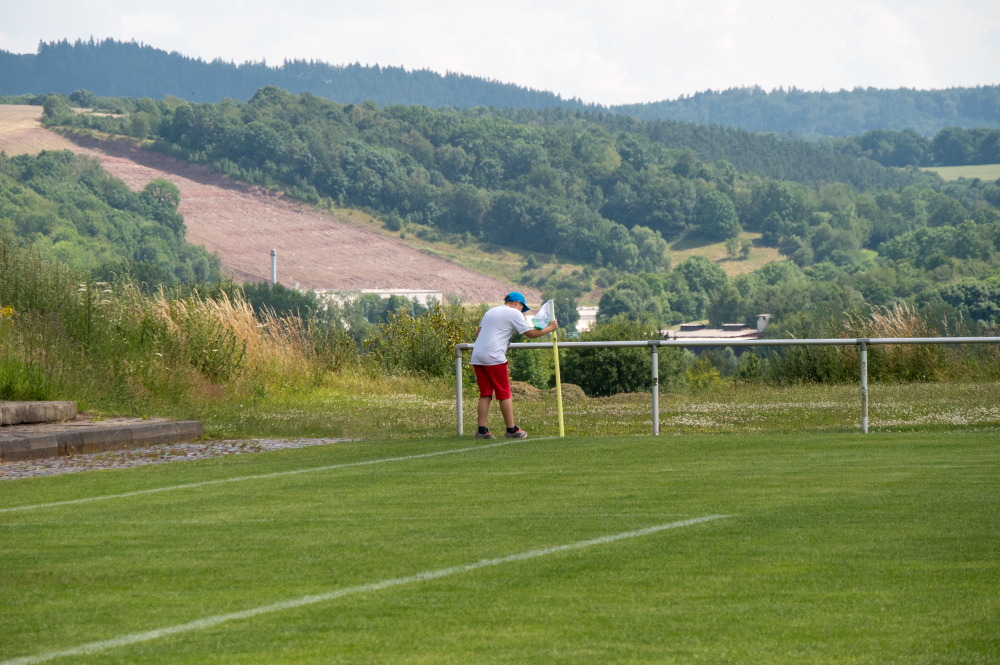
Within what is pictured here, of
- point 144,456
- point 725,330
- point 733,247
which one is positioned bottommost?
point 725,330

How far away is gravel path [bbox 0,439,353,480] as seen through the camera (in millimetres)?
10477

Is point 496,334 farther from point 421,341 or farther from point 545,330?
point 421,341

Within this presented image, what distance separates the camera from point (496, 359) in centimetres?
1265

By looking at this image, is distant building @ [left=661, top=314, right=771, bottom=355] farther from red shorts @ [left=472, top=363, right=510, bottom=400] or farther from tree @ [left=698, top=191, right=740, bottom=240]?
red shorts @ [left=472, top=363, right=510, bottom=400]

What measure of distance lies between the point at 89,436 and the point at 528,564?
Result: 7.98 meters

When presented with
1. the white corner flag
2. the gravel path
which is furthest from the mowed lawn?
the white corner flag

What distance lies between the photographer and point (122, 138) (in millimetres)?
182875

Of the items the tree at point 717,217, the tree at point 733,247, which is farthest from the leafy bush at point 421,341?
the tree at point 717,217

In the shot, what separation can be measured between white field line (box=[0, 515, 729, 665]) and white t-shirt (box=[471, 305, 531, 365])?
6.42m

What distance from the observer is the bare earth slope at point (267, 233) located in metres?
154

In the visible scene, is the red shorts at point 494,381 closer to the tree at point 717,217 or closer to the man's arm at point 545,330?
the man's arm at point 545,330

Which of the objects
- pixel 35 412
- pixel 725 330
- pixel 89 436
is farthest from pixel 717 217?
pixel 89 436

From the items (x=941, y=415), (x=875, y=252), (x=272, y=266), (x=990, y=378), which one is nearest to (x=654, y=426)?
(x=941, y=415)

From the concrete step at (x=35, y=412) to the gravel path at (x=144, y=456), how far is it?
4.62ft
